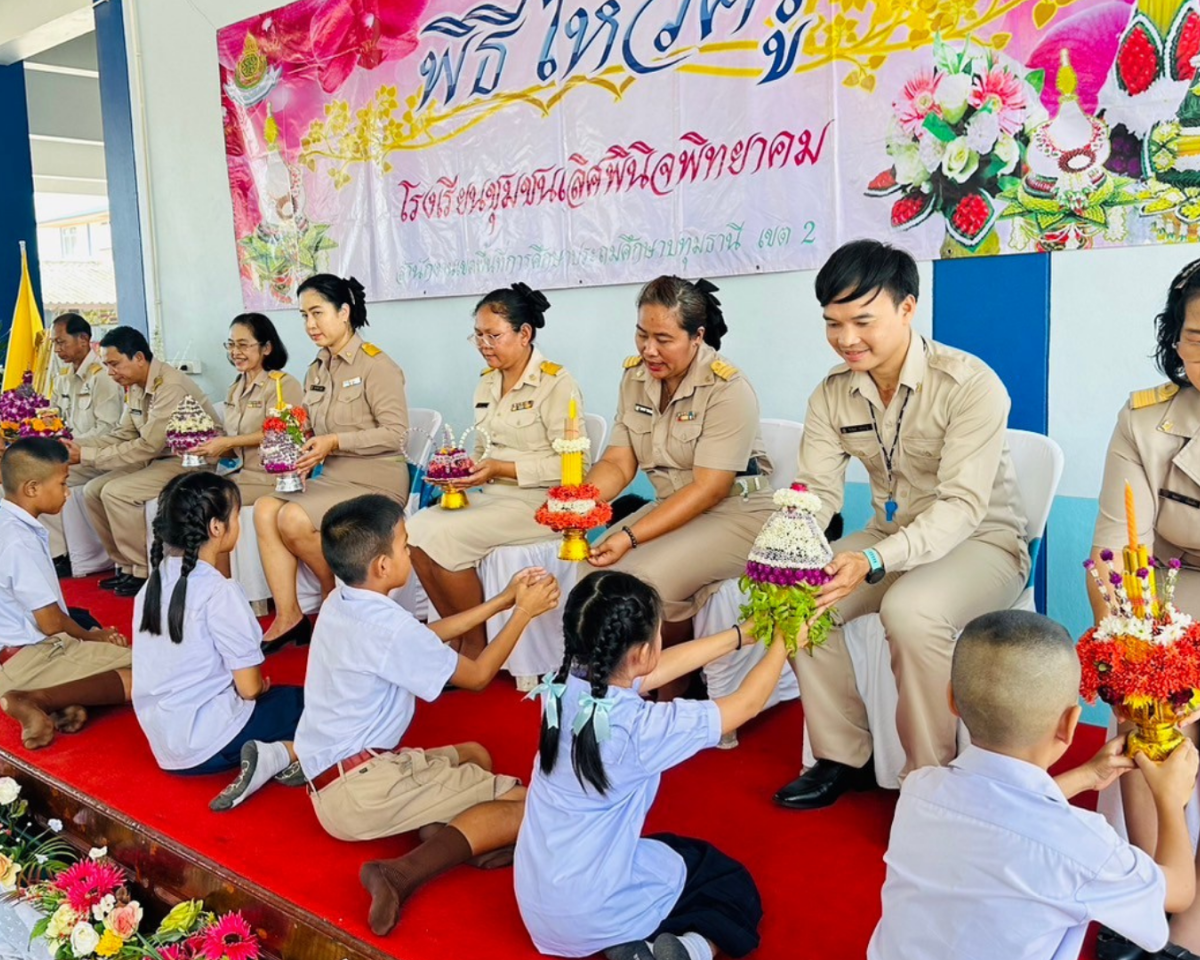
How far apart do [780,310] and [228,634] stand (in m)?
2.07

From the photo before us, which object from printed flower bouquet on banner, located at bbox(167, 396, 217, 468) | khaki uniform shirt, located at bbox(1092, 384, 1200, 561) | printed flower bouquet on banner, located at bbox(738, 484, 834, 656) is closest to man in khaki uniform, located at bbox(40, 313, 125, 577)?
printed flower bouquet on banner, located at bbox(167, 396, 217, 468)

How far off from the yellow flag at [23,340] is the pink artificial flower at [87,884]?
5.00 meters

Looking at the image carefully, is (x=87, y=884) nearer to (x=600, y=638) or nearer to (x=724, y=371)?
(x=600, y=638)

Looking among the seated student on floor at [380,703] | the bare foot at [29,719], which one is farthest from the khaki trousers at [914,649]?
the bare foot at [29,719]

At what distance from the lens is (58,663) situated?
128 inches

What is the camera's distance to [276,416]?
3889 mm

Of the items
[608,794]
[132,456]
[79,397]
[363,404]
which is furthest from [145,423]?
[608,794]

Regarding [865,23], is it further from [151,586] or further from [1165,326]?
[151,586]

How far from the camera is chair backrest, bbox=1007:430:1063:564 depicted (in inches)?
105

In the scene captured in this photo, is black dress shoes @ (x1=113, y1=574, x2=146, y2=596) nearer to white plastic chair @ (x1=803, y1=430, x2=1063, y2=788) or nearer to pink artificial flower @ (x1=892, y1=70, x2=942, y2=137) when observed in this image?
white plastic chair @ (x1=803, y1=430, x2=1063, y2=788)

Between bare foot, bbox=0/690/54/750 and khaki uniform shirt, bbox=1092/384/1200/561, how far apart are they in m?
2.89

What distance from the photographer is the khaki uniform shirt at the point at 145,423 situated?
4.91m

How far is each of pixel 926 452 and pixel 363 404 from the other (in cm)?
231

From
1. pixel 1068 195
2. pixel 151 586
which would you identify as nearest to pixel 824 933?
pixel 151 586
